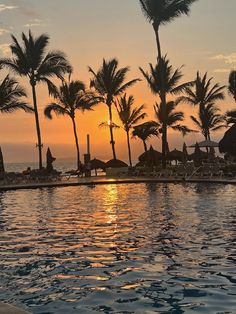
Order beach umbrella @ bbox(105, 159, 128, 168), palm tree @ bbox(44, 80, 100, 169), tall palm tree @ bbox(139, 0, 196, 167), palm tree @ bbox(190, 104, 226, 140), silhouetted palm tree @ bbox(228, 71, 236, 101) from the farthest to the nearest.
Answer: palm tree @ bbox(190, 104, 226, 140) → palm tree @ bbox(44, 80, 100, 169) → silhouetted palm tree @ bbox(228, 71, 236, 101) → beach umbrella @ bbox(105, 159, 128, 168) → tall palm tree @ bbox(139, 0, 196, 167)

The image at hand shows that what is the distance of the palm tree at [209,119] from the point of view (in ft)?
141

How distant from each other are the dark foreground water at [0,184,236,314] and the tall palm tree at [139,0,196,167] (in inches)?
738

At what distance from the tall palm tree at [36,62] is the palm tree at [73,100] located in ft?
17.4

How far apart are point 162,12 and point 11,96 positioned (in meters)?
12.0

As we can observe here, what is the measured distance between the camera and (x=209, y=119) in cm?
4300

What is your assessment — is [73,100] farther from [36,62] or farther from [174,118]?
[174,118]

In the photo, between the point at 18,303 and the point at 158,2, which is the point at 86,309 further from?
the point at 158,2

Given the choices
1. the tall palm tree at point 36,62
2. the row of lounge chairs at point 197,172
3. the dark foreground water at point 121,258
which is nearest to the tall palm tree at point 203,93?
the tall palm tree at point 36,62

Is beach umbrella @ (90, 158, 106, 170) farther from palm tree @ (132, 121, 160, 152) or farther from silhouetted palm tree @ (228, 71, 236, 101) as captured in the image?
silhouetted palm tree @ (228, 71, 236, 101)

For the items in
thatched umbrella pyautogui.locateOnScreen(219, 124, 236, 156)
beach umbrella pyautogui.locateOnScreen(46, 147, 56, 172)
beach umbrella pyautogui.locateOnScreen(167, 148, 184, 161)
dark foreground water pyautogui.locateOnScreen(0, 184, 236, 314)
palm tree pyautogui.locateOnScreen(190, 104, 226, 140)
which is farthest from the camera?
palm tree pyautogui.locateOnScreen(190, 104, 226, 140)

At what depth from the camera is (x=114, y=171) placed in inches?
1315

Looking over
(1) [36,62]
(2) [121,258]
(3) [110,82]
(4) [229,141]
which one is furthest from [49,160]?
(2) [121,258]

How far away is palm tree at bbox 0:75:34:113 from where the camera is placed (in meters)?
30.8

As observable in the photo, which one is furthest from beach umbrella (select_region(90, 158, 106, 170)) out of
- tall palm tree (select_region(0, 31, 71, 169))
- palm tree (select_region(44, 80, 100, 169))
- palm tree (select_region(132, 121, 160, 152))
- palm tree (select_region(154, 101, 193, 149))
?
tall palm tree (select_region(0, 31, 71, 169))
